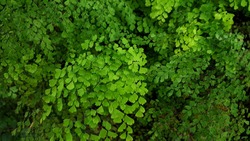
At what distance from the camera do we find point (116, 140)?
10.6 ft

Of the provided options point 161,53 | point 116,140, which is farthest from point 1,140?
point 161,53

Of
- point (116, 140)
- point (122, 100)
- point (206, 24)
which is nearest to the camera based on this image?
point (122, 100)

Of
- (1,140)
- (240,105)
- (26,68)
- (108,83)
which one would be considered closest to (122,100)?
(108,83)

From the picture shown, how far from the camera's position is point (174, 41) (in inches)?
123

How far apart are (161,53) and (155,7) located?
43cm

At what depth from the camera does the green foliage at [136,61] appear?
2.69m

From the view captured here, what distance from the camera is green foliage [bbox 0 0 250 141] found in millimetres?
2689

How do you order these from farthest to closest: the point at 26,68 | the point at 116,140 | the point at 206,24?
the point at 116,140 → the point at 206,24 → the point at 26,68

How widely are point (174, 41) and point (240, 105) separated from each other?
81 centimetres

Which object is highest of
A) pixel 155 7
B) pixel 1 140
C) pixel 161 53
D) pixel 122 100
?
pixel 155 7

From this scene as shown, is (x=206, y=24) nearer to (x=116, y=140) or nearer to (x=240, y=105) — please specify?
(x=240, y=105)

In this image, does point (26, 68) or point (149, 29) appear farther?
point (149, 29)

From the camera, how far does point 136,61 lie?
245cm

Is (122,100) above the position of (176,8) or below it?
below
